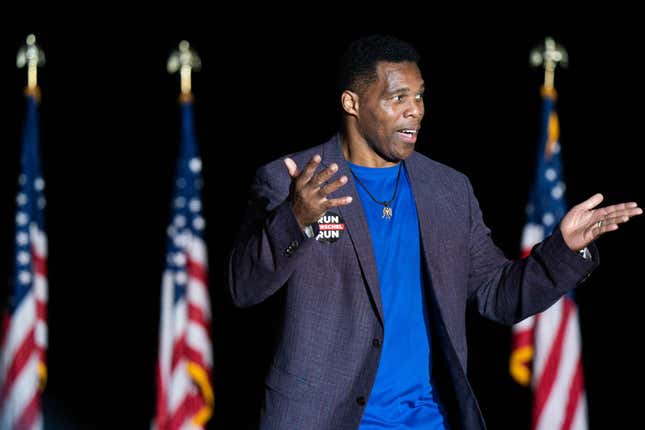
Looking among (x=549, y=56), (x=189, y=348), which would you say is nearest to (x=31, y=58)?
(x=189, y=348)

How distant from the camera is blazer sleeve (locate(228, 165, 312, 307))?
204 centimetres

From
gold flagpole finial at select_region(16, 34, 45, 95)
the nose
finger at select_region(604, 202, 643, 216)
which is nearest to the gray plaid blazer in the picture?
finger at select_region(604, 202, 643, 216)

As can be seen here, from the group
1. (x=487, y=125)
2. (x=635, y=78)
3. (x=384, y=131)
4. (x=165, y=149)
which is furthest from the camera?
(x=165, y=149)

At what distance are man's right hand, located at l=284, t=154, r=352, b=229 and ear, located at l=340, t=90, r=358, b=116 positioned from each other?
20.3 inches

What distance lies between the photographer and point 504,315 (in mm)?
2359

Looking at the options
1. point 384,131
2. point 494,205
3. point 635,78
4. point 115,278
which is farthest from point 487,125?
point 384,131

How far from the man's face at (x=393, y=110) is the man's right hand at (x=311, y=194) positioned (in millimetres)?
449

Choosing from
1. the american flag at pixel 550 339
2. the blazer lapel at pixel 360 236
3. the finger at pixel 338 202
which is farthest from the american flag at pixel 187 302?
the finger at pixel 338 202

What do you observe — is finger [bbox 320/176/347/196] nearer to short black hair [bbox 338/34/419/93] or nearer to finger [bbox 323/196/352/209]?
finger [bbox 323/196/352/209]

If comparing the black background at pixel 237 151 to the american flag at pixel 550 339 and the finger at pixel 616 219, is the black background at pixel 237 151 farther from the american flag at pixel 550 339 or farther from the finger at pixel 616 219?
the finger at pixel 616 219

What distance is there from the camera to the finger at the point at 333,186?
1900mm

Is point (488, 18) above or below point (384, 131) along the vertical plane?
above

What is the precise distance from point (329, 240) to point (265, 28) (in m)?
3.74

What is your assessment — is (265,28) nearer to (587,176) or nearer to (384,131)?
(587,176)
